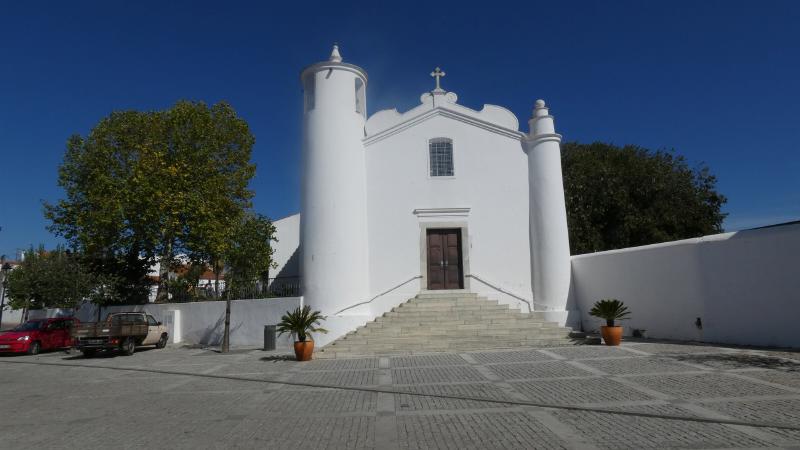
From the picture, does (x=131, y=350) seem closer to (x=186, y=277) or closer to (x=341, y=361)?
(x=186, y=277)

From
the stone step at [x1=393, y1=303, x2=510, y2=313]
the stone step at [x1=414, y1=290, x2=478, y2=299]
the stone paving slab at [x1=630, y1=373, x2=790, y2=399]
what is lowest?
the stone paving slab at [x1=630, y1=373, x2=790, y2=399]

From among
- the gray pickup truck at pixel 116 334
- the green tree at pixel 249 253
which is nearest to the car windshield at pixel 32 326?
the gray pickup truck at pixel 116 334

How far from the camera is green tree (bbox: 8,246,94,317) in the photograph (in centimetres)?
2106

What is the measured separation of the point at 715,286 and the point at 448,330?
23.2ft

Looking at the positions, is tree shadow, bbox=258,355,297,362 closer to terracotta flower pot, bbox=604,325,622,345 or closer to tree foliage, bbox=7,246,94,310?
terracotta flower pot, bbox=604,325,622,345

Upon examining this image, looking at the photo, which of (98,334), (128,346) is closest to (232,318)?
(128,346)

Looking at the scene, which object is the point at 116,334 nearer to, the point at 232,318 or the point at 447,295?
the point at 232,318

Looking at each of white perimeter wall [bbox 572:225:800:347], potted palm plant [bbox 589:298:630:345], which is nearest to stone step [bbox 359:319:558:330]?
potted palm plant [bbox 589:298:630:345]

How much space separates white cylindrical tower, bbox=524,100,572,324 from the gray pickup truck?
13466mm

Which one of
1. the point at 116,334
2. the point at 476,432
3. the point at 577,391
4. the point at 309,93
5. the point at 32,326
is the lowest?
the point at 476,432

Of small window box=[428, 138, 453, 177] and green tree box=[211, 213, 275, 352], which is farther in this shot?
green tree box=[211, 213, 275, 352]

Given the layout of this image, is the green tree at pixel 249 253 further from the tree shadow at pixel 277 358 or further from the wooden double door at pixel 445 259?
the wooden double door at pixel 445 259

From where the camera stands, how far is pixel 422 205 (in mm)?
17484

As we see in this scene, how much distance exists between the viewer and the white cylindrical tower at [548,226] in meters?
16.7
